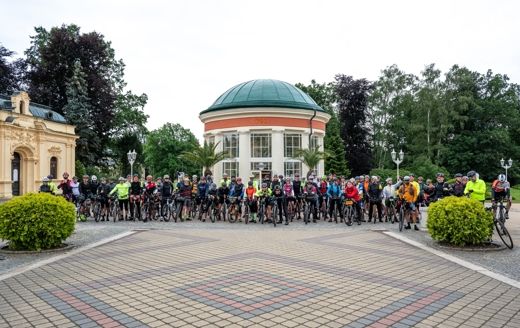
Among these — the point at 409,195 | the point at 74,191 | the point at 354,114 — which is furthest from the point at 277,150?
the point at 354,114

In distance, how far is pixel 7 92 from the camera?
39.9 meters

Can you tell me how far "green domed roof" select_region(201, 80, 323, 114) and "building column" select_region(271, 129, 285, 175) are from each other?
204cm

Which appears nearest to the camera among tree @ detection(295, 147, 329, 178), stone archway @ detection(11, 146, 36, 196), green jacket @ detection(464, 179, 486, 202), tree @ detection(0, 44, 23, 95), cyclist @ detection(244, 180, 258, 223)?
green jacket @ detection(464, 179, 486, 202)

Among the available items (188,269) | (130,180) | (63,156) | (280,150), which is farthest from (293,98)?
(188,269)

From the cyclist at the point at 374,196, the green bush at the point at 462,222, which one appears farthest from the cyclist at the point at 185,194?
the green bush at the point at 462,222

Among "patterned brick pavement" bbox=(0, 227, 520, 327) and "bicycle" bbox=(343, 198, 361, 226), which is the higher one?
"bicycle" bbox=(343, 198, 361, 226)

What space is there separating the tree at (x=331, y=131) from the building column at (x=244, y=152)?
9.25m

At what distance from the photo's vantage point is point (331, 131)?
48156 mm

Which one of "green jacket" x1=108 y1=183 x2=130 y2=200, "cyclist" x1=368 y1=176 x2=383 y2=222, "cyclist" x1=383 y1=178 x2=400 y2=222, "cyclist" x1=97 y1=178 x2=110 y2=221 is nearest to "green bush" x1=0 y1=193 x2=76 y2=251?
"green jacket" x1=108 y1=183 x2=130 y2=200

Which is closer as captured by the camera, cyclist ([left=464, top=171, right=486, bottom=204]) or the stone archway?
cyclist ([left=464, top=171, right=486, bottom=204])

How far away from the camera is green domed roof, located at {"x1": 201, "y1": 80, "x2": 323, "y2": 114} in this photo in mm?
29125

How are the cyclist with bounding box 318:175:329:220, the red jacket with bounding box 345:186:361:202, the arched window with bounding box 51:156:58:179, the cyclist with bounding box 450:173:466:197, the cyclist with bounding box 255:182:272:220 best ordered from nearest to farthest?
the cyclist with bounding box 450:173:466:197 → the red jacket with bounding box 345:186:361:202 → the cyclist with bounding box 255:182:272:220 → the cyclist with bounding box 318:175:329:220 → the arched window with bounding box 51:156:58:179

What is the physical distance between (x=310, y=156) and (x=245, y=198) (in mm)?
13332

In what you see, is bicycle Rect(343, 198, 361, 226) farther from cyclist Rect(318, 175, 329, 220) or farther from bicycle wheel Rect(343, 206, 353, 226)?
cyclist Rect(318, 175, 329, 220)
